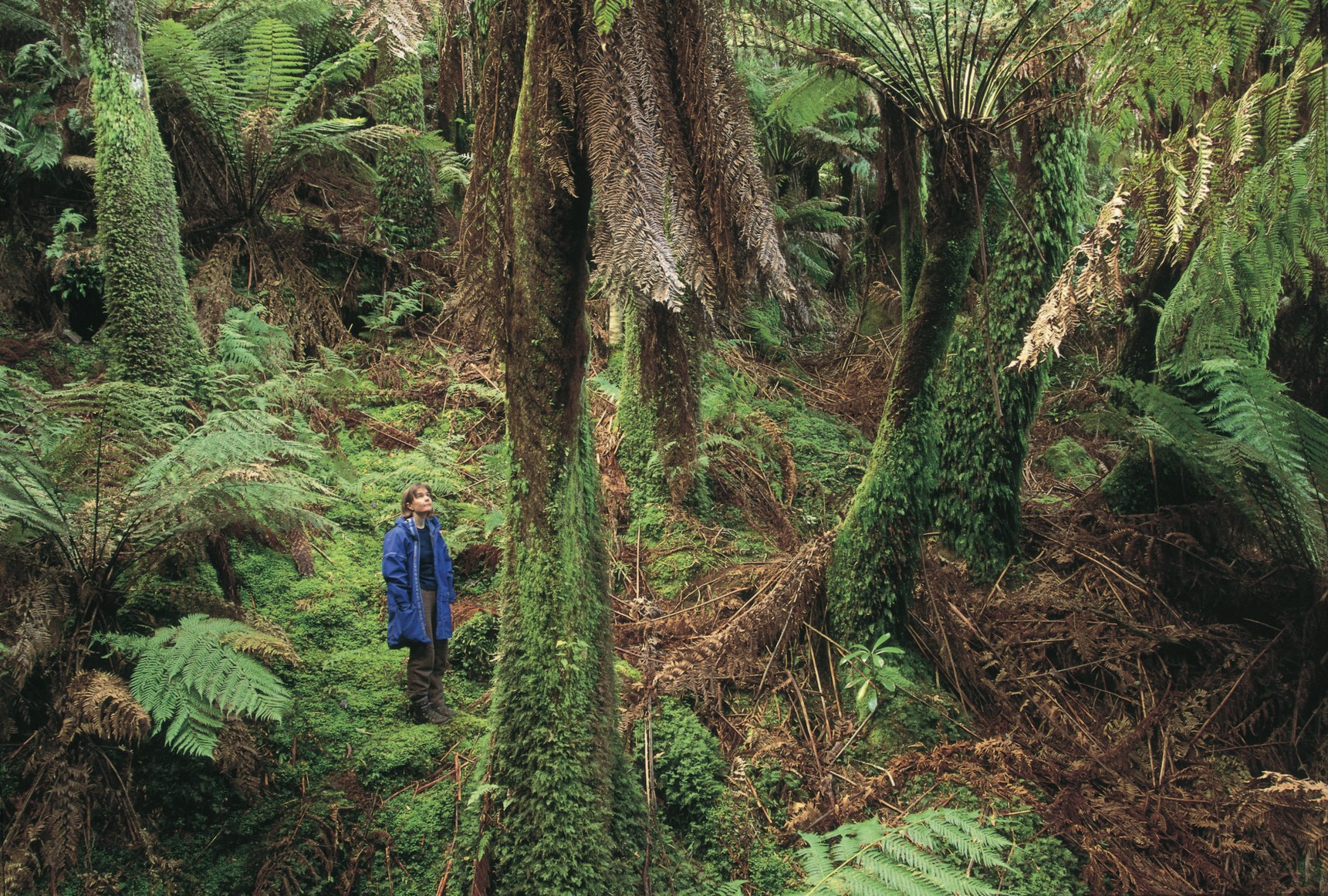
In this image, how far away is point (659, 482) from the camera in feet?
19.0

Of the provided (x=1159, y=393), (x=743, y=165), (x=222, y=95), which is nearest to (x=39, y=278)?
(x=222, y=95)

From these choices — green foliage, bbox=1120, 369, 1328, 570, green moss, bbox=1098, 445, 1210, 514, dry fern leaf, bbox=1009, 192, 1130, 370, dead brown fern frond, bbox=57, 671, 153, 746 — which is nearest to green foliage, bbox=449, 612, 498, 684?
dead brown fern frond, bbox=57, 671, 153, 746

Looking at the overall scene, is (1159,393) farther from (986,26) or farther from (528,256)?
(528,256)

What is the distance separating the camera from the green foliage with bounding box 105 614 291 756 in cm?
292

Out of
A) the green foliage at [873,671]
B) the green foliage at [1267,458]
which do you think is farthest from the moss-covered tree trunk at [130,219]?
the green foliage at [1267,458]

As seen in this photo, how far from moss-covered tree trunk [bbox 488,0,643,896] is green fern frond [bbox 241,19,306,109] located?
18.3 feet

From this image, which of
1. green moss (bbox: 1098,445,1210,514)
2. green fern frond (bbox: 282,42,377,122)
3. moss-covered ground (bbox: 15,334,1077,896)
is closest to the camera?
moss-covered ground (bbox: 15,334,1077,896)

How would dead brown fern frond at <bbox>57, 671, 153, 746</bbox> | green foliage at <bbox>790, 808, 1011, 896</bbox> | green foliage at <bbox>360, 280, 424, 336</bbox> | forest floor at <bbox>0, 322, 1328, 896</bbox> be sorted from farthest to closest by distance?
green foliage at <bbox>360, 280, 424, 336</bbox> < forest floor at <bbox>0, 322, 1328, 896</bbox> < dead brown fern frond at <bbox>57, 671, 153, 746</bbox> < green foliage at <bbox>790, 808, 1011, 896</bbox>

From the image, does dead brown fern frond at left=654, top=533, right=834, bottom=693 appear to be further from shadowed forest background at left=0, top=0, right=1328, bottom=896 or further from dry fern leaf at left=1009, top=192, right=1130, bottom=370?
dry fern leaf at left=1009, top=192, right=1130, bottom=370

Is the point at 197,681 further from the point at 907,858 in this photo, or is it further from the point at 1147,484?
the point at 1147,484

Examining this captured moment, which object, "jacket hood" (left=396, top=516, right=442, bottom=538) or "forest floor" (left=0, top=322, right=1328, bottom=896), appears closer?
"forest floor" (left=0, top=322, right=1328, bottom=896)

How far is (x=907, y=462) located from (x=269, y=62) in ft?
22.5

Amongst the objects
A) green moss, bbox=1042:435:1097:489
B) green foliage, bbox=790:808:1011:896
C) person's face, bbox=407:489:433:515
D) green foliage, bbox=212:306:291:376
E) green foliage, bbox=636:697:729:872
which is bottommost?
green foliage, bbox=636:697:729:872

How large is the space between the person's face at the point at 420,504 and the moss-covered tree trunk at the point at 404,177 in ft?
15.8
